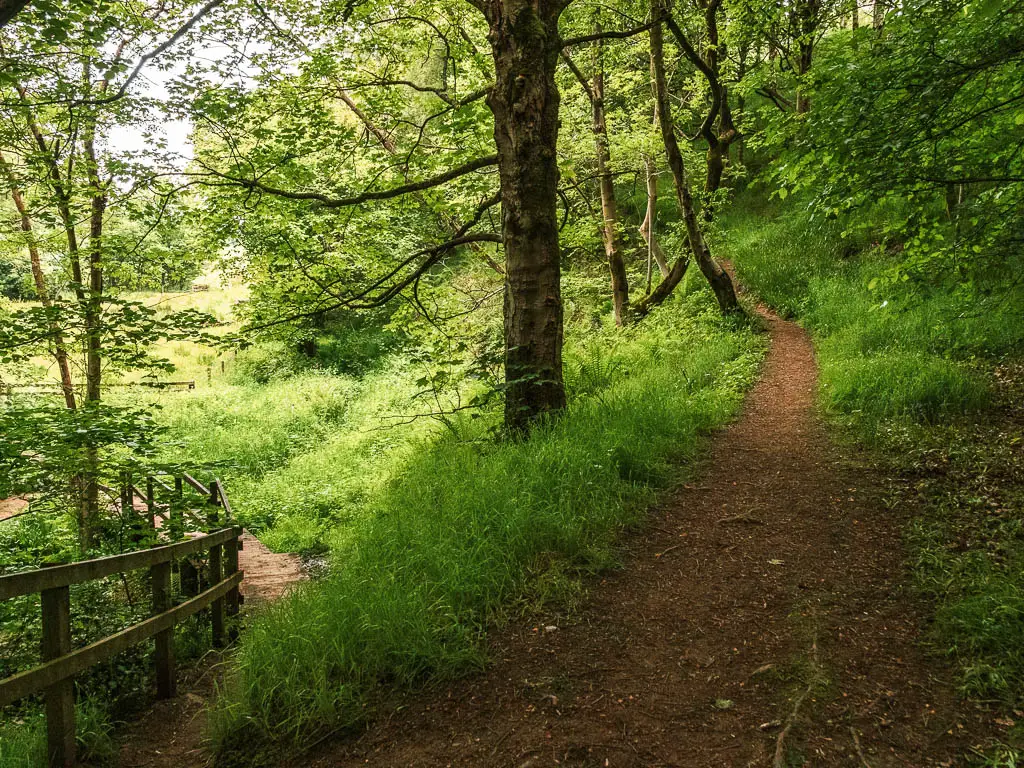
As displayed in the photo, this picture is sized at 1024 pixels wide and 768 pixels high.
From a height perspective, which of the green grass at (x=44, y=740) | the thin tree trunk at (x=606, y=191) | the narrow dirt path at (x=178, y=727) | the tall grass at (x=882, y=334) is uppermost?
the thin tree trunk at (x=606, y=191)

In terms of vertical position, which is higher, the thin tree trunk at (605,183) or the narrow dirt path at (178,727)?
the thin tree trunk at (605,183)

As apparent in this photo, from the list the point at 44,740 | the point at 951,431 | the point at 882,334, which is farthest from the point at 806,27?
the point at 44,740

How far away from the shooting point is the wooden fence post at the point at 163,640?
442cm

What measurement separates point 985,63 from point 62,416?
Answer: 28.1ft

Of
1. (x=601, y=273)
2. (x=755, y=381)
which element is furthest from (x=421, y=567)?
(x=601, y=273)

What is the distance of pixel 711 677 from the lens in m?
3.09

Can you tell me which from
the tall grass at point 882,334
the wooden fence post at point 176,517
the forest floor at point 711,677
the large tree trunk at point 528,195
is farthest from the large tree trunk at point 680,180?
the wooden fence post at point 176,517

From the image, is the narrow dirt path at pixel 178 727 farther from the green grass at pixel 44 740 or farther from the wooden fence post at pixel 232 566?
the wooden fence post at pixel 232 566

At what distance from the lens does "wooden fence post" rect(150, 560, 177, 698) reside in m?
4.42

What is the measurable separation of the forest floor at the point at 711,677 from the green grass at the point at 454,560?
0.20 m

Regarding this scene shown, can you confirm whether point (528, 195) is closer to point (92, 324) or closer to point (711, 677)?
point (711, 677)

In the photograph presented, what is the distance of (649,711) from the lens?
114 inches

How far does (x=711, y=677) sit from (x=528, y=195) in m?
4.71

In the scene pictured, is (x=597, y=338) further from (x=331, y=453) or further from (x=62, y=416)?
(x=62, y=416)
